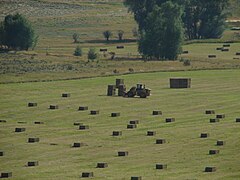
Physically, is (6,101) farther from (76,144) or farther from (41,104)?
(76,144)

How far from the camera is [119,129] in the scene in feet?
267

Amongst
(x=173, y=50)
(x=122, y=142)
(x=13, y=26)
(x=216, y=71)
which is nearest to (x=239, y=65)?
(x=216, y=71)

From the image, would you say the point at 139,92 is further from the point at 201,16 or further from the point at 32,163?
the point at 201,16

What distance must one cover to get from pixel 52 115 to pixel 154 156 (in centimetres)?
2151

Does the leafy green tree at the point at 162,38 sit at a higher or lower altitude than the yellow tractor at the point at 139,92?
lower

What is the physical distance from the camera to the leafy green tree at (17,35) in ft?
500

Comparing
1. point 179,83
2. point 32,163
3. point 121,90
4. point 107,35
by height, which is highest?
point 32,163

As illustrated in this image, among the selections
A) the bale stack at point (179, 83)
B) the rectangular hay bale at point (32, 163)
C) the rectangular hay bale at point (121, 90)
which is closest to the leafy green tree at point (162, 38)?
the bale stack at point (179, 83)

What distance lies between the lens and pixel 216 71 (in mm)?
127312

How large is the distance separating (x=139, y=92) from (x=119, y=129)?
68.3 feet

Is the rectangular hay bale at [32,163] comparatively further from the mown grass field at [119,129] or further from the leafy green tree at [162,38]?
the leafy green tree at [162,38]

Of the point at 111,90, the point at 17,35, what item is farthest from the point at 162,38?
the point at 111,90

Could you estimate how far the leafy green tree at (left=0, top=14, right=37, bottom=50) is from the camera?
15250 centimetres

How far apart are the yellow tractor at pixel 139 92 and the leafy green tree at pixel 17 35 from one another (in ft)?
168
